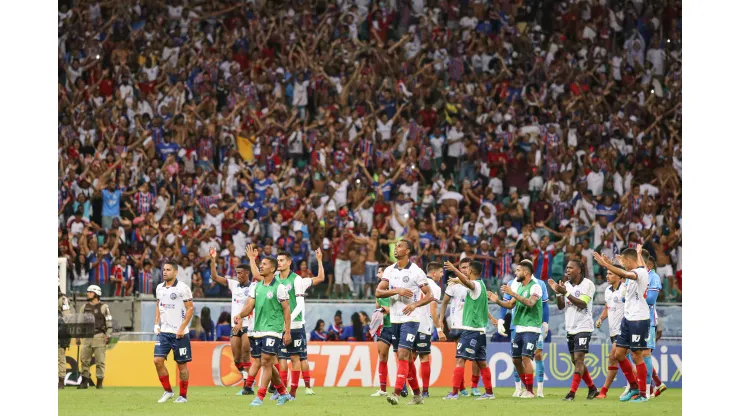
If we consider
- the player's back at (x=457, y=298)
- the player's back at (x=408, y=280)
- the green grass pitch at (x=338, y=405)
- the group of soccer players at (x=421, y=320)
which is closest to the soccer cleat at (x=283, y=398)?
the group of soccer players at (x=421, y=320)

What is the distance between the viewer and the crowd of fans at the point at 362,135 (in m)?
24.7

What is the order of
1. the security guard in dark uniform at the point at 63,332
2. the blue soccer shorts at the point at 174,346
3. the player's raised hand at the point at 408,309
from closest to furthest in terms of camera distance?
the player's raised hand at the point at 408,309 < the blue soccer shorts at the point at 174,346 < the security guard in dark uniform at the point at 63,332

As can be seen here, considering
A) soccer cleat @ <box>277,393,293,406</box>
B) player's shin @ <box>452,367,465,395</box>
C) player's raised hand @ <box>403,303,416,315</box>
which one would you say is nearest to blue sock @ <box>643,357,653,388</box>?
player's shin @ <box>452,367,465,395</box>

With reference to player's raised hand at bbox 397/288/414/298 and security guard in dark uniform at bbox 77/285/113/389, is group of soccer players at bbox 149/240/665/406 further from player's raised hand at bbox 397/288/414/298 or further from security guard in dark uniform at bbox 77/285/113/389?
security guard in dark uniform at bbox 77/285/113/389

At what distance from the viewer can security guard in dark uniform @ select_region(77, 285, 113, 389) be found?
2062 centimetres

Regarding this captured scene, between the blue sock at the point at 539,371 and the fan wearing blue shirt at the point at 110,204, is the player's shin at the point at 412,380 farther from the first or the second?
the fan wearing blue shirt at the point at 110,204

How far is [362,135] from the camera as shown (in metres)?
28.1

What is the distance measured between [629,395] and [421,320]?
147 inches

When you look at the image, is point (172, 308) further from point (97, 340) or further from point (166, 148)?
point (166, 148)

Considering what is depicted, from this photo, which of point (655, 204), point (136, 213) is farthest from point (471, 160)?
point (136, 213)

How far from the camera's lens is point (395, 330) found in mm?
15852

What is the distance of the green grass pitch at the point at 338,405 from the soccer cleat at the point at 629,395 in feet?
0.46

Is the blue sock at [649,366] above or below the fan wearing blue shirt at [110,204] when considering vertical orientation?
below

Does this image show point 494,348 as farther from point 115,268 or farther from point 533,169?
point 115,268
